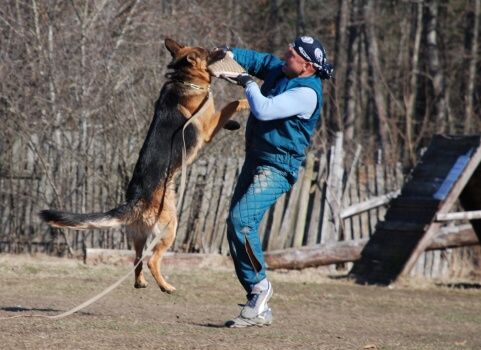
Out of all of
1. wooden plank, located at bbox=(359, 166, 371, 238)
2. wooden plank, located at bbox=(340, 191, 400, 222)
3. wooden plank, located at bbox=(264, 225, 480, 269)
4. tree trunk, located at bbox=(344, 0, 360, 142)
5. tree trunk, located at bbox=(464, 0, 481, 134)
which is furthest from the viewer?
tree trunk, located at bbox=(344, 0, 360, 142)

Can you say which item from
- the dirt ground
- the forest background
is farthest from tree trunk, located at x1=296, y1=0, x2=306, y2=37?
the dirt ground

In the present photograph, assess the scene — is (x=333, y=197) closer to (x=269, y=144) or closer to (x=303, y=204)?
(x=303, y=204)

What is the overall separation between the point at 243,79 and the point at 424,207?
439 centimetres

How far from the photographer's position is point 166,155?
18.3 ft

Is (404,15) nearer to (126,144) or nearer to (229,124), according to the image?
(126,144)

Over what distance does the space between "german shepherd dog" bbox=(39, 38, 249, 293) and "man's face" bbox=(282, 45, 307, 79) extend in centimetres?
67

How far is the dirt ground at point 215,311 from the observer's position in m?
4.91

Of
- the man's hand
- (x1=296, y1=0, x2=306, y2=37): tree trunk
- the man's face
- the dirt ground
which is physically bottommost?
the dirt ground

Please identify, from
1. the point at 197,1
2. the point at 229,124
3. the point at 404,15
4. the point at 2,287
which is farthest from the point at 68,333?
the point at 404,15

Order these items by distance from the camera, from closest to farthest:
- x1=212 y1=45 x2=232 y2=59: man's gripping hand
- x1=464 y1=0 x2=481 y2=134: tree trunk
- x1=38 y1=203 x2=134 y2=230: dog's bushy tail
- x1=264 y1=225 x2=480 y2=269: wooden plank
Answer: x1=38 y1=203 x2=134 y2=230: dog's bushy tail, x1=212 y1=45 x2=232 y2=59: man's gripping hand, x1=264 y1=225 x2=480 y2=269: wooden plank, x1=464 y1=0 x2=481 y2=134: tree trunk

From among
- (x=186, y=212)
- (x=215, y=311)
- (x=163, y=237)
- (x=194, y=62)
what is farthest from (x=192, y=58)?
(x=186, y=212)

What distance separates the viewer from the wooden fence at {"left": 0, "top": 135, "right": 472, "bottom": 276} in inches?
410

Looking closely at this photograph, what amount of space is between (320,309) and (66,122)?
16.1ft

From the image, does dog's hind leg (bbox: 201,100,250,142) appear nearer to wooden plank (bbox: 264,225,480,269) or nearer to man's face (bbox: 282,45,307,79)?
man's face (bbox: 282,45,307,79)
